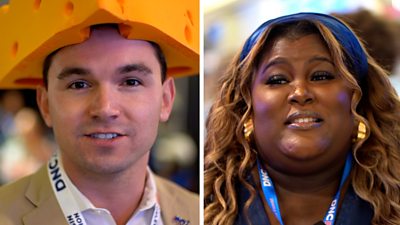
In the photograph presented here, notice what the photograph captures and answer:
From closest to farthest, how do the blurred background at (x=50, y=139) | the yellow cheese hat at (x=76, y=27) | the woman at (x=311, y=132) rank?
1. the yellow cheese hat at (x=76, y=27)
2. the woman at (x=311, y=132)
3. the blurred background at (x=50, y=139)

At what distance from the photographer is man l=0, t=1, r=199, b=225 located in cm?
148

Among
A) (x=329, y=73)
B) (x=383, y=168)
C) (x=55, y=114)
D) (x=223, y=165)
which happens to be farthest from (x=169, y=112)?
(x=383, y=168)

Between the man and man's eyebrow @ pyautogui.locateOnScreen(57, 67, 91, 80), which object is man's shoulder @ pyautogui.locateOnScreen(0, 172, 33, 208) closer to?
the man

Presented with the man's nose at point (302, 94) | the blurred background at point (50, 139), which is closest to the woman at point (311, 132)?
the man's nose at point (302, 94)

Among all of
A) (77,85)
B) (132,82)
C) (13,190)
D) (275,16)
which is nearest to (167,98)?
(132,82)

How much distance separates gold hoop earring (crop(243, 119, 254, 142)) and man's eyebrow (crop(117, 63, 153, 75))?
0.29m

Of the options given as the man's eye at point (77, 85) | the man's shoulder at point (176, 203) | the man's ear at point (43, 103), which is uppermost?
the man's eye at point (77, 85)

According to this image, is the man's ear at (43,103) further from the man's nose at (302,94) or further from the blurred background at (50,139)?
the man's nose at (302,94)

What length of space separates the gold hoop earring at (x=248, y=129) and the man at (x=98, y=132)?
0.22 meters

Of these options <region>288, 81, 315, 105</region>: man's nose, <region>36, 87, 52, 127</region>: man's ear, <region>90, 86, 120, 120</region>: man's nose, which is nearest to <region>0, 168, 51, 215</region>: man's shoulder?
<region>36, 87, 52, 127</region>: man's ear

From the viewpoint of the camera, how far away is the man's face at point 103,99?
1.47m

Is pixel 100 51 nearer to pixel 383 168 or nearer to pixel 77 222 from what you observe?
pixel 77 222

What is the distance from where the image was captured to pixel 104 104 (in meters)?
1.47

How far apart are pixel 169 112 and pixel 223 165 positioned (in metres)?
0.21
